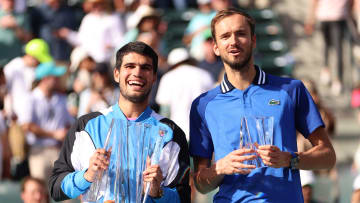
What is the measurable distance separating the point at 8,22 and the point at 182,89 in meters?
3.85

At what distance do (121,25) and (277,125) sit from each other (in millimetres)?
6827

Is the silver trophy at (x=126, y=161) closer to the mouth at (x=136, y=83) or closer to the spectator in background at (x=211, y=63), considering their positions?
the mouth at (x=136, y=83)

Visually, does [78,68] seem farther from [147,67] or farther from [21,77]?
[147,67]

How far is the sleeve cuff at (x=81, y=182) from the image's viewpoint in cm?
436

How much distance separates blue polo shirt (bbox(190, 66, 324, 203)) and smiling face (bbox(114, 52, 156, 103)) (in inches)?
13.2

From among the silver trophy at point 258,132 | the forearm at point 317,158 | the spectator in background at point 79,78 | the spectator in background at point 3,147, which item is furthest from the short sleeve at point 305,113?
the spectator in background at point 79,78

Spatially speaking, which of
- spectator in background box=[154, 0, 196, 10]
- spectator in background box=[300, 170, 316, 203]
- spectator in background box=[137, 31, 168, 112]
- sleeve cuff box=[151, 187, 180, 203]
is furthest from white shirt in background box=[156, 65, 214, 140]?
spectator in background box=[154, 0, 196, 10]

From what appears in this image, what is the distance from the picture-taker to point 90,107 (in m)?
8.97

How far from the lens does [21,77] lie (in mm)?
9734

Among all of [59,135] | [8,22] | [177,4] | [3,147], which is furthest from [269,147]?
[177,4]

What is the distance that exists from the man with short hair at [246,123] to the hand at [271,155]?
0.05m

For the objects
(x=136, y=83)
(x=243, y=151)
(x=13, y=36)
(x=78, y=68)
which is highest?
(x=13, y=36)

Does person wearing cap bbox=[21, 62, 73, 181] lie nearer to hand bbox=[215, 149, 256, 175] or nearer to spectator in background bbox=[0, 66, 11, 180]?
spectator in background bbox=[0, 66, 11, 180]

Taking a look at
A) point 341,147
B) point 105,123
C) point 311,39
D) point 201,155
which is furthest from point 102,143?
point 311,39
